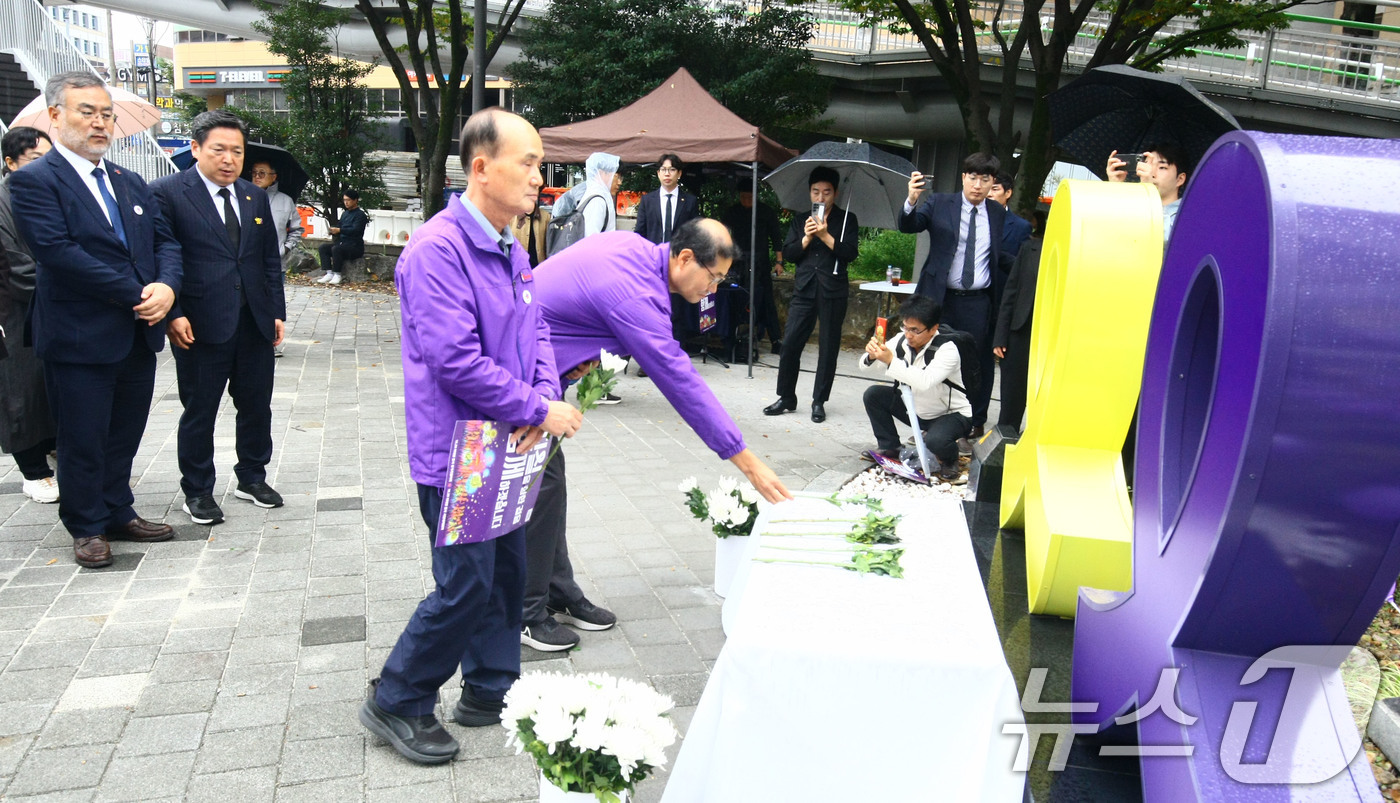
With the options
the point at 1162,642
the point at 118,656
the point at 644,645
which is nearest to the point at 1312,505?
the point at 1162,642

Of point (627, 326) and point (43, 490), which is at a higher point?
point (627, 326)

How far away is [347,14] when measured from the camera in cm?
2119

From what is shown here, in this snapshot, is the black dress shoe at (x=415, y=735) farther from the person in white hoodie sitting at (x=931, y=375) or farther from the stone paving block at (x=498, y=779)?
the person in white hoodie sitting at (x=931, y=375)

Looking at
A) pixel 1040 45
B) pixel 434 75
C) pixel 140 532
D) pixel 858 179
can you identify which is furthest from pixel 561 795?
pixel 434 75

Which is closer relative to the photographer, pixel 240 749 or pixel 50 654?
pixel 240 749

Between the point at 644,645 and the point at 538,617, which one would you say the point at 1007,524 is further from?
the point at 538,617

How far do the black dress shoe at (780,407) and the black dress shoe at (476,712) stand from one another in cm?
536

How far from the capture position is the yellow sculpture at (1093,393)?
3.54 metres

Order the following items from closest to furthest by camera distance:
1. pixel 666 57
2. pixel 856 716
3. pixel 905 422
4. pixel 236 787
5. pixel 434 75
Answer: pixel 856 716 → pixel 236 787 → pixel 905 422 → pixel 666 57 → pixel 434 75

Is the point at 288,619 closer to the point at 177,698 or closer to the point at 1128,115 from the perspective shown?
the point at 177,698

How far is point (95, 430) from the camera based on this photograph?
4.74 metres

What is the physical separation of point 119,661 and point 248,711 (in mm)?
716

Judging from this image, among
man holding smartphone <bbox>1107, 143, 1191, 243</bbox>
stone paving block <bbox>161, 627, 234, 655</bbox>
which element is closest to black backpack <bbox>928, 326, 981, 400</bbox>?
man holding smartphone <bbox>1107, 143, 1191, 243</bbox>

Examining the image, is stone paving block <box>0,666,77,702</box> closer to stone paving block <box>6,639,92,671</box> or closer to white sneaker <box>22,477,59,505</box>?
stone paving block <box>6,639,92,671</box>
